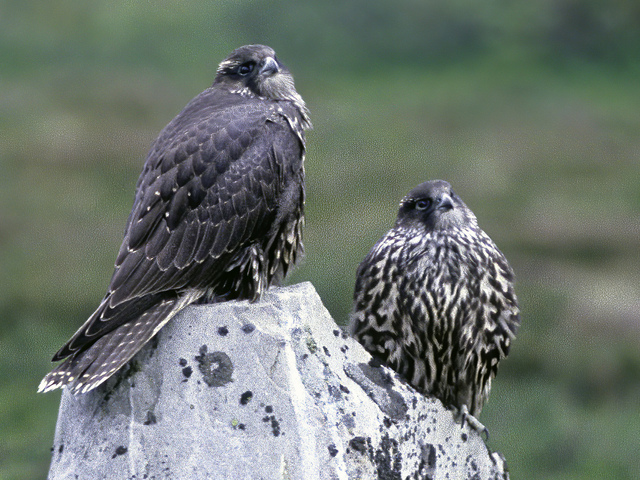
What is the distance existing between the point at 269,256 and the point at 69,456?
1.07 m

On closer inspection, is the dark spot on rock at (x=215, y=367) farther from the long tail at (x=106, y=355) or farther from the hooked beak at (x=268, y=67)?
the hooked beak at (x=268, y=67)

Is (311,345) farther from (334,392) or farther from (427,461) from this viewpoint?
→ (427,461)

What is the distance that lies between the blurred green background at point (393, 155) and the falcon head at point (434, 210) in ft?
7.26

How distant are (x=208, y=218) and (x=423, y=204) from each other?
98 cm

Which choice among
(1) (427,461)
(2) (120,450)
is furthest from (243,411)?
(1) (427,461)

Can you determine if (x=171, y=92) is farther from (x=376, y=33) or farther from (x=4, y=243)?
(x=4, y=243)

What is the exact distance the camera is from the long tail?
3408 millimetres

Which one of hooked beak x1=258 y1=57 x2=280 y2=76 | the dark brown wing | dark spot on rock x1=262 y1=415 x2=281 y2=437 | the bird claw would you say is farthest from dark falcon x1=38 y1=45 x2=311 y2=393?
the bird claw

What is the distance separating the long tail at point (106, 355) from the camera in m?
3.41

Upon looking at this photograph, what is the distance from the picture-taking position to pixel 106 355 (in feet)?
11.4

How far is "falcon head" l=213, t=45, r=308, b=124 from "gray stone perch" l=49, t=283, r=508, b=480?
1020 mm

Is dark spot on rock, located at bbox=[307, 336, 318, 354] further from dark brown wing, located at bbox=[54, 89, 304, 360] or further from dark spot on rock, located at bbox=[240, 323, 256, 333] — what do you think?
dark brown wing, located at bbox=[54, 89, 304, 360]

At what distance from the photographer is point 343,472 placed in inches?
133

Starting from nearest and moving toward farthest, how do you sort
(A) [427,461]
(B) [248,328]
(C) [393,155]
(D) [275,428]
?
(D) [275,428], (B) [248,328], (A) [427,461], (C) [393,155]
